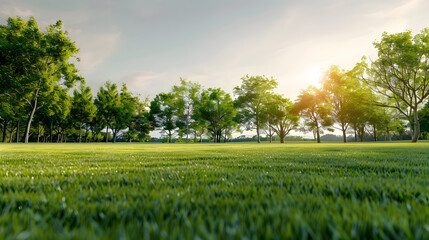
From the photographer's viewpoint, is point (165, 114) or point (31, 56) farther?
point (165, 114)

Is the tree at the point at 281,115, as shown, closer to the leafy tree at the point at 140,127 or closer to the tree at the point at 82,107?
the leafy tree at the point at 140,127

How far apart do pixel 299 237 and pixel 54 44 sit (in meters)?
44.6

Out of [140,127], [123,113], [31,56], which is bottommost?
[140,127]

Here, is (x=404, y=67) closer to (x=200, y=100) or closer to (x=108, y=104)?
(x=200, y=100)

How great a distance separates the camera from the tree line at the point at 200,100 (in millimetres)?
29844

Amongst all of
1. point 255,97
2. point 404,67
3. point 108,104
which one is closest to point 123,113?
point 108,104

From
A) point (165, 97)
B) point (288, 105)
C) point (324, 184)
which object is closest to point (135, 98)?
point (165, 97)

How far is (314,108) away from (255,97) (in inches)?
588

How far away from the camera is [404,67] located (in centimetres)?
2841

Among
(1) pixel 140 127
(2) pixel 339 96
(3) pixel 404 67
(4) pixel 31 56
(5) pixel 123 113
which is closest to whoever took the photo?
(3) pixel 404 67

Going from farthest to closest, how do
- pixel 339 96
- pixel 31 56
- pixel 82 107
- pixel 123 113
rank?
pixel 123 113 < pixel 82 107 < pixel 339 96 < pixel 31 56

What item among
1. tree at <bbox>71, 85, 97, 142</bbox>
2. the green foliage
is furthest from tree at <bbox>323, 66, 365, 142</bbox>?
tree at <bbox>71, 85, 97, 142</bbox>

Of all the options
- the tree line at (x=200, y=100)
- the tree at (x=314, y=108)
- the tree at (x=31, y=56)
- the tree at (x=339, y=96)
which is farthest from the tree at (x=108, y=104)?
the tree at (x=339, y=96)

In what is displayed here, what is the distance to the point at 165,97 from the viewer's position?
62.8 metres
